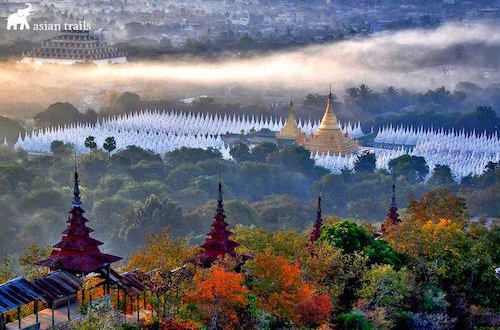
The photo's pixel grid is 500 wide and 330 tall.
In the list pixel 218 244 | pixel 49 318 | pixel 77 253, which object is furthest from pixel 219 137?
pixel 49 318

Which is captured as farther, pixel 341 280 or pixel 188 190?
pixel 188 190


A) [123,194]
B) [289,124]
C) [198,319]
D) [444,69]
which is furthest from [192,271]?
[444,69]

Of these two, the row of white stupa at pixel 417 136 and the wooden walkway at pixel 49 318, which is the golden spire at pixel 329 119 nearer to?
the row of white stupa at pixel 417 136

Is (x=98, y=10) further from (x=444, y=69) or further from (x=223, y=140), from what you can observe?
(x=223, y=140)

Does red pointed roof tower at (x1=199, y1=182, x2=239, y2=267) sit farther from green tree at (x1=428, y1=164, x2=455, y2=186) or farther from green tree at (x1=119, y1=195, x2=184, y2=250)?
green tree at (x1=428, y1=164, x2=455, y2=186)

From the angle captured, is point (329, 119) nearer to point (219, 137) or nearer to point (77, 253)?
point (219, 137)

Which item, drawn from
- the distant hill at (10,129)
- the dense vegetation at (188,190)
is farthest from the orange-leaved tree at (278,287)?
the distant hill at (10,129)

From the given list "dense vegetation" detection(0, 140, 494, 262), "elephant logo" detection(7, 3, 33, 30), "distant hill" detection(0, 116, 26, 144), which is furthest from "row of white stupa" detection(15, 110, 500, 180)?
"elephant logo" detection(7, 3, 33, 30)
